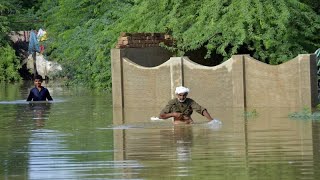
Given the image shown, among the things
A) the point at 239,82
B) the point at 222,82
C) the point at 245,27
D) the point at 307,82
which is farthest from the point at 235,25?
the point at 307,82

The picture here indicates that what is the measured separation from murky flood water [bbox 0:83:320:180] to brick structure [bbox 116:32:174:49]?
13.1 ft

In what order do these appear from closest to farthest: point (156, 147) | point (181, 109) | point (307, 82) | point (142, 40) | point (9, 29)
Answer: point (156, 147) < point (181, 109) < point (307, 82) < point (142, 40) < point (9, 29)

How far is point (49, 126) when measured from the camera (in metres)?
25.1

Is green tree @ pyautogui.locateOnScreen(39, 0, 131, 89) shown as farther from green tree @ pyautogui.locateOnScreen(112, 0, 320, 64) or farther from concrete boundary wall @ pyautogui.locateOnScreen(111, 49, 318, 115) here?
concrete boundary wall @ pyautogui.locateOnScreen(111, 49, 318, 115)

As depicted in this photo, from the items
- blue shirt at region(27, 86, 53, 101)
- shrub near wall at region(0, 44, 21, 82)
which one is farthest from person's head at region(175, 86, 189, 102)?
shrub near wall at region(0, 44, 21, 82)

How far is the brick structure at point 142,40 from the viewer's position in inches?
1291

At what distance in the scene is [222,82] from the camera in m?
29.6

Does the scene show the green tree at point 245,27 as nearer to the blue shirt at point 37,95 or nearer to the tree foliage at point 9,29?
the blue shirt at point 37,95

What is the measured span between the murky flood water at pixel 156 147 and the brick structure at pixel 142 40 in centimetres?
399

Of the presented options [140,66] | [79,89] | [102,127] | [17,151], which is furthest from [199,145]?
[79,89]

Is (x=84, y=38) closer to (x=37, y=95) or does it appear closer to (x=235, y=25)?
(x=37, y=95)

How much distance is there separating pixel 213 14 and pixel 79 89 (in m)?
15.9

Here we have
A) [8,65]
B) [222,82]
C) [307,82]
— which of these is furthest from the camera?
[8,65]

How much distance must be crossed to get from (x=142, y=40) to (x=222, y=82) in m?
4.33
